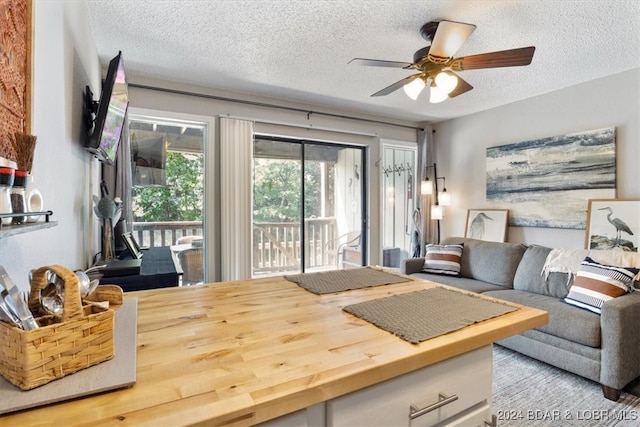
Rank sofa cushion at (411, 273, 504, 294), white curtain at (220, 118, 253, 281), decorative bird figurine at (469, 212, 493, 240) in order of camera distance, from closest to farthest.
A: sofa cushion at (411, 273, 504, 294), white curtain at (220, 118, 253, 281), decorative bird figurine at (469, 212, 493, 240)

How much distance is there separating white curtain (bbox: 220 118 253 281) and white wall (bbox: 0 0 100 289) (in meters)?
1.46

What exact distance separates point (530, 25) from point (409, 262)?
242 centimetres

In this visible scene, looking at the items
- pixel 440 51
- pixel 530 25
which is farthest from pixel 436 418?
pixel 530 25

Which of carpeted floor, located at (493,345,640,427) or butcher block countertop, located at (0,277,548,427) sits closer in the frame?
butcher block countertop, located at (0,277,548,427)

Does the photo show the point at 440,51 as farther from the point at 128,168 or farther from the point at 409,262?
the point at 128,168

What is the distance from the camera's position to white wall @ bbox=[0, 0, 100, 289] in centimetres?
106

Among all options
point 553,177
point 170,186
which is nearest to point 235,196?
point 170,186

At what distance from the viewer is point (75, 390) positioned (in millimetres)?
553

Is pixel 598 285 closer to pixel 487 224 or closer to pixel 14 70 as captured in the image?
pixel 487 224

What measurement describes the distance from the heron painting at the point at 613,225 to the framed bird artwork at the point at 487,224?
2.82 ft

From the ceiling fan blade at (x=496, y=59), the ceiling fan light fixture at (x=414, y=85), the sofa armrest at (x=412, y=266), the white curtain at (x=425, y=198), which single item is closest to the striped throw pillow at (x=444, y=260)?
the sofa armrest at (x=412, y=266)

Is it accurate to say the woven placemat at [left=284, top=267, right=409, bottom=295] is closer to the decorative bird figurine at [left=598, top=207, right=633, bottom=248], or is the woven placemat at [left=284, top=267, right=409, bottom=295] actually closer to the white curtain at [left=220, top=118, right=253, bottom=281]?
the white curtain at [left=220, top=118, right=253, bottom=281]

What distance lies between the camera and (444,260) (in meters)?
3.53

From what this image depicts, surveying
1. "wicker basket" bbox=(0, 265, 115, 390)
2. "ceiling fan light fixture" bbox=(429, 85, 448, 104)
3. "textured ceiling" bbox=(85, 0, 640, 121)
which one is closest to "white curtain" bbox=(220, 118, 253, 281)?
"textured ceiling" bbox=(85, 0, 640, 121)
